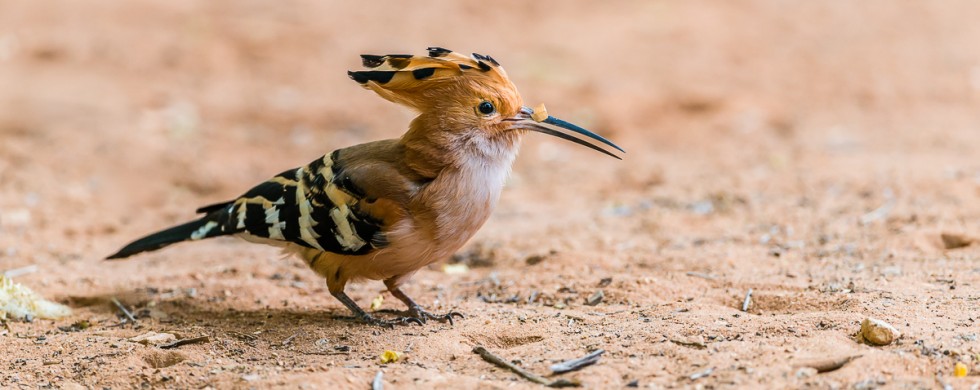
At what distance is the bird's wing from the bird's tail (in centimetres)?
8

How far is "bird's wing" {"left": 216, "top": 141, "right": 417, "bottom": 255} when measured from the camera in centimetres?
406

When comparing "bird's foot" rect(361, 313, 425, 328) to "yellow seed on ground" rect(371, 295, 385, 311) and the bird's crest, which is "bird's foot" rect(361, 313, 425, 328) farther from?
the bird's crest

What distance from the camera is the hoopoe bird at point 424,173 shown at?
13.3 ft

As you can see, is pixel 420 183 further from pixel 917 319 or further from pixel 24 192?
pixel 24 192

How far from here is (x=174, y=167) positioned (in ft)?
24.5

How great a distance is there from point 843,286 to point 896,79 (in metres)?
5.60

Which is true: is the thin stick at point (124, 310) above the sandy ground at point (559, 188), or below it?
below

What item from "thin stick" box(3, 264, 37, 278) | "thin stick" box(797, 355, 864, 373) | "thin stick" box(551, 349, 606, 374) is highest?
"thin stick" box(797, 355, 864, 373)

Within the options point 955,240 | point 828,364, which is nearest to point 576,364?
point 828,364

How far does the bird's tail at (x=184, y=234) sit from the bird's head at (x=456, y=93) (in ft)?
3.63

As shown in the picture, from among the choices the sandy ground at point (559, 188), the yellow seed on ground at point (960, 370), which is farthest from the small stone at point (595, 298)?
the yellow seed on ground at point (960, 370)

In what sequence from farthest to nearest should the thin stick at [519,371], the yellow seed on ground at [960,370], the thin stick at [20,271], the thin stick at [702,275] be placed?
the thin stick at [20,271]
the thin stick at [702,275]
the thin stick at [519,371]
the yellow seed on ground at [960,370]

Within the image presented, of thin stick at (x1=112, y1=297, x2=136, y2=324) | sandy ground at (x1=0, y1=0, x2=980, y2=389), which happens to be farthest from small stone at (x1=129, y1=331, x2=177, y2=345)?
thin stick at (x1=112, y1=297, x2=136, y2=324)

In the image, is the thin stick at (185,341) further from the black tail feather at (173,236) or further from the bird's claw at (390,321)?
the black tail feather at (173,236)
